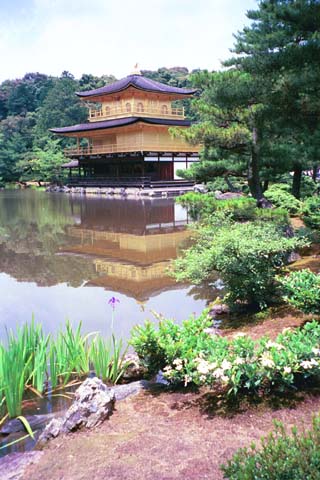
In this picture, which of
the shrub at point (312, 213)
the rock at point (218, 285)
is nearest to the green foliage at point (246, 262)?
the rock at point (218, 285)

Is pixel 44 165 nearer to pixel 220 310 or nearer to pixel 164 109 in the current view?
A: pixel 164 109

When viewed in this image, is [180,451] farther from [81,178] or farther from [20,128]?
[20,128]

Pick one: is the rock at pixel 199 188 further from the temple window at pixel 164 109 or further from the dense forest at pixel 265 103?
the temple window at pixel 164 109

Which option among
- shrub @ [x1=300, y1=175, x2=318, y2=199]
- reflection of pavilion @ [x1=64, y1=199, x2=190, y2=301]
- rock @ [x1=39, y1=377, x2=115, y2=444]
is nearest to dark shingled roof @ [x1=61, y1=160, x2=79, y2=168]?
reflection of pavilion @ [x1=64, y1=199, x2=190, y2=301]

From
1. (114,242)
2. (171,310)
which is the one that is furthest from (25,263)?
(171,310)

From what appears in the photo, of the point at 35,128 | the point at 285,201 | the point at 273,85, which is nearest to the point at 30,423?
the point at 273,85

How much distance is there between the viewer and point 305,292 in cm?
398

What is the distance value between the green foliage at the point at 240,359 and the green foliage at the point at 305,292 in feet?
1.92

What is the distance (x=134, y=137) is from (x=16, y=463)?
26866mm

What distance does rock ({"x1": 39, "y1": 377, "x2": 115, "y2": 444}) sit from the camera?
3.06m

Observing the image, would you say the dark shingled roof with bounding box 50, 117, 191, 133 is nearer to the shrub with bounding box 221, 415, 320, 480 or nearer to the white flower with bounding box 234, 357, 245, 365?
the white flower with bounding box 234, 357, 245, 365

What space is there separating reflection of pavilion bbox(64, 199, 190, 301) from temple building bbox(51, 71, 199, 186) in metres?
8.36

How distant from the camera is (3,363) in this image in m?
3.14

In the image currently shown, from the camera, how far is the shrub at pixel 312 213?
8.91 metres
